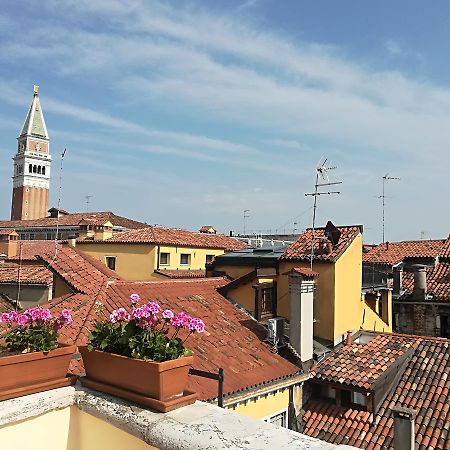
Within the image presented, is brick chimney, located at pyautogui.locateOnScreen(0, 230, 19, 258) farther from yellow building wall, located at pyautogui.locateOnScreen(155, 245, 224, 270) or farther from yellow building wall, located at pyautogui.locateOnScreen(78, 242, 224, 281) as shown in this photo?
yellow building wall, located at pyautogui.locateOnScreen(155, 245, 224, 270)

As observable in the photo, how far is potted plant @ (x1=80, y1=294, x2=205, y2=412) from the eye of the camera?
7.23ft

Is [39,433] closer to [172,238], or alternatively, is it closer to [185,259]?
[172,238]

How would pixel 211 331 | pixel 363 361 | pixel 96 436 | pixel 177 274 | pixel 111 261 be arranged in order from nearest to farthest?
pixel 96 436 < pixel 211 331 < pixel 363 361 < pixel 177 274 < pixel 111 261

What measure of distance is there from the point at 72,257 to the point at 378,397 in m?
8.12

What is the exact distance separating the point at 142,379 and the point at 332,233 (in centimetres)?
1050

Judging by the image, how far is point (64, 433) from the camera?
2.35 meters

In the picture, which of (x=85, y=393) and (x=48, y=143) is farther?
(x=48, y=143)

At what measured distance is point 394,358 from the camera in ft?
32.6

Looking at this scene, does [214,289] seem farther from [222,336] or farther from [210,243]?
[210,243]

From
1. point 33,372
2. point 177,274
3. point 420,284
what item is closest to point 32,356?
→ point 33,372

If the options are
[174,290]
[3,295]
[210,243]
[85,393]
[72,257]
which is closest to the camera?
[85,393]

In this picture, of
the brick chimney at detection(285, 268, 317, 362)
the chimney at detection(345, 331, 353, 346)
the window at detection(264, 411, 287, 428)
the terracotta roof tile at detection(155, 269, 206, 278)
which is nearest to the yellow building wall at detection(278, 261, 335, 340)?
the chimney at detection(345, 331, 353, 346)

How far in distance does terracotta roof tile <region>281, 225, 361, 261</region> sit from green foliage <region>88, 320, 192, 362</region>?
349 inches

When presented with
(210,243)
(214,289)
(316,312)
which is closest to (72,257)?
(214,289)
